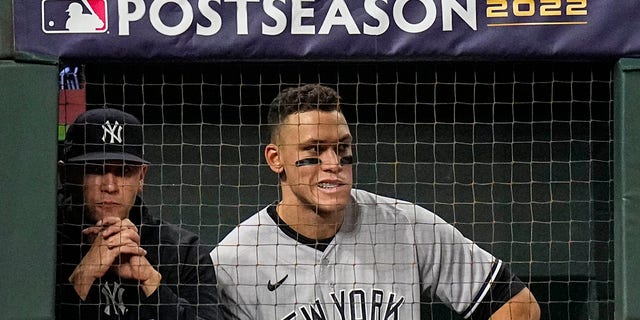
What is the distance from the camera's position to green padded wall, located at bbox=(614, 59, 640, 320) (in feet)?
15.1

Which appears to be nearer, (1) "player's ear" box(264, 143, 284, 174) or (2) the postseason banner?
(2) the postseason banner

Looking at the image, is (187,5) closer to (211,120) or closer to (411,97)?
(211,120)

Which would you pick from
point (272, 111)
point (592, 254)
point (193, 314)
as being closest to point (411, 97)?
point (272, 111)

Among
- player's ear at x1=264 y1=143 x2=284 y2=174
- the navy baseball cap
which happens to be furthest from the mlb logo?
player's ear at x1=264 y1=143 x2=284 y2=174

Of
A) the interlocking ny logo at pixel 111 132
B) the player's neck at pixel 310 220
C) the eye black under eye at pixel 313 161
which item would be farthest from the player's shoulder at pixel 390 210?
the interlocking ny logo at pixel 111 132

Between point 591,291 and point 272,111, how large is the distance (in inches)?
59.8

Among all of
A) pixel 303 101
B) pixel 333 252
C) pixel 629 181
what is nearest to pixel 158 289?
pixel 333 252

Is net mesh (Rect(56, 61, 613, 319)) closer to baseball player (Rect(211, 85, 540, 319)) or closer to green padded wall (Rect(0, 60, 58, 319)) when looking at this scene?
baseball player (Rect(211, 85, 540, 319))

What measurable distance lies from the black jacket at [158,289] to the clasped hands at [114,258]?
0.10 ft

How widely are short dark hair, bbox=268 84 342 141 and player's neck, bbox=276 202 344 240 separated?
295 mm

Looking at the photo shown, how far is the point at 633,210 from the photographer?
4602 mm

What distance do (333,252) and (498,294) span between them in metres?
0.67

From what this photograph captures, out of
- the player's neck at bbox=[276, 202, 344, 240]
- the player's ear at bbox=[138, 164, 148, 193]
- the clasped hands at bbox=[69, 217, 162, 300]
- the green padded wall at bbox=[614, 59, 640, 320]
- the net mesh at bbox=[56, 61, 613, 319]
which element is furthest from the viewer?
the net mesh at bbox=[56, 61, 613, 319]

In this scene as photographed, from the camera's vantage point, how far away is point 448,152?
5324 millimetres
